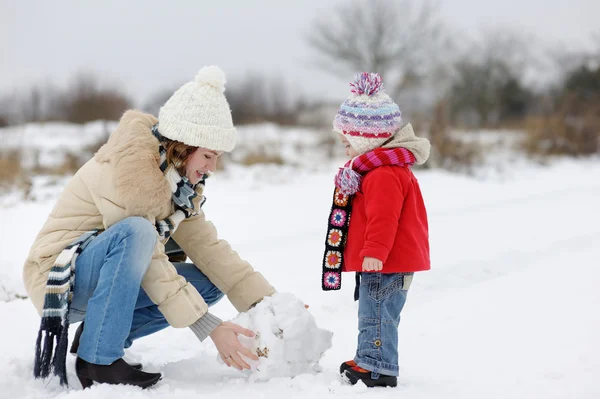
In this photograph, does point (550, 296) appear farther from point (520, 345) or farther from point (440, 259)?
point (440, 259)

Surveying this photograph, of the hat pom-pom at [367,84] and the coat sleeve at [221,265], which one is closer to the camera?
the hat pom-pom at [367,84]

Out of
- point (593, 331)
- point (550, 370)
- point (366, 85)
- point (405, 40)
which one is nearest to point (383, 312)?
point (550, 370)

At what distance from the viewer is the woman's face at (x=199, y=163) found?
7.76ft

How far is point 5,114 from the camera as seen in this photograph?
1540cm

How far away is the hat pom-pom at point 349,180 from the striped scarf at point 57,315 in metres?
1.04

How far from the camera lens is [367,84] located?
2469 mm

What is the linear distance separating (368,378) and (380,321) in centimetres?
22

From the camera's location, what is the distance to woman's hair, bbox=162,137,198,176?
2.33 m

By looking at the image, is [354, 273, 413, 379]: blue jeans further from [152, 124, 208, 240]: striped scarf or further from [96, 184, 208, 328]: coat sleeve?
[152, 124, 208, 240]: striped scarf

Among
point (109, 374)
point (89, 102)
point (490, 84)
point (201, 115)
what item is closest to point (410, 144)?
point (201, 115)

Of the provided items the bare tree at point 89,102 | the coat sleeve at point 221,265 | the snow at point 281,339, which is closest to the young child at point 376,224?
the snow at point 281,339

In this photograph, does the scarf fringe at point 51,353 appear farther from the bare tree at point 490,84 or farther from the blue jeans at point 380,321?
the bare tree at point 490,84

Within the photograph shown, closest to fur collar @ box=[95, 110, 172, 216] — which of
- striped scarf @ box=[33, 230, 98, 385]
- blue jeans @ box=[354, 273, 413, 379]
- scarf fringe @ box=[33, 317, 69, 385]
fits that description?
striped scarf @ box=[33, 230, 98, 385]

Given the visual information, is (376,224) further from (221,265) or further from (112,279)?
(112,279)
